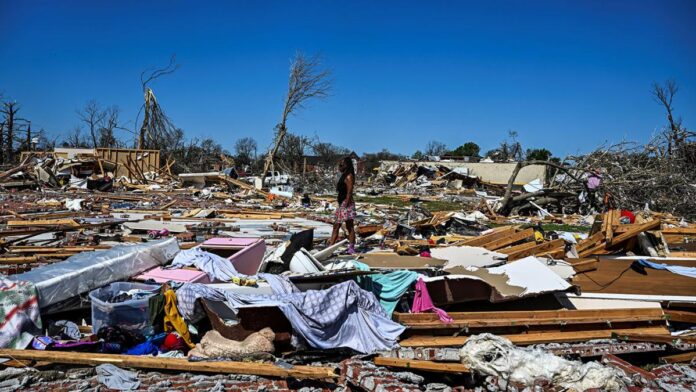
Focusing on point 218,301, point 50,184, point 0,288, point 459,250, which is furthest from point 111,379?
point 50,184

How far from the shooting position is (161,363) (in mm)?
3689

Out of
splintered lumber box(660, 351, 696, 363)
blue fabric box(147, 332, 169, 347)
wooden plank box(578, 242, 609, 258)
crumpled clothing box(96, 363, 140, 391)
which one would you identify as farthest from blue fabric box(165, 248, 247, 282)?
wooden plank box(578, 242, 609, 258)

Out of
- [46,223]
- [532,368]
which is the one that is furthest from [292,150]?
[532,368]

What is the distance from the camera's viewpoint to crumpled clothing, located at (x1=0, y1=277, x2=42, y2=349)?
3922mm

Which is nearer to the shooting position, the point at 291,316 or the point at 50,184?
the point at 291,316

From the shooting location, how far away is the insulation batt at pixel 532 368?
3.49 meters

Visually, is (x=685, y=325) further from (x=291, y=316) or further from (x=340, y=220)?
(x=340, y=220)

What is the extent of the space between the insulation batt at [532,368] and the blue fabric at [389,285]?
1.17 metres

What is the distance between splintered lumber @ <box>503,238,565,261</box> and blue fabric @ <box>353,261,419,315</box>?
2.06 m

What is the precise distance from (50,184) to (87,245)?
→ 49.0ft

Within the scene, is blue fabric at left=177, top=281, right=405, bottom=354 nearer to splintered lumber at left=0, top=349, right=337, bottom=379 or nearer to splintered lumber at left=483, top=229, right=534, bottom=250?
splintered lumber at left=0, top=349, right=337, bottom=379

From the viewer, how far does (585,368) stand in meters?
3.57

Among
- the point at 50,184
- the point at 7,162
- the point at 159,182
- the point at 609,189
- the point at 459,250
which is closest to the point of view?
the point at 459,250

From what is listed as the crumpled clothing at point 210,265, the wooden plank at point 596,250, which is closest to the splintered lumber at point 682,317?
the wooden plank at point 596,250
